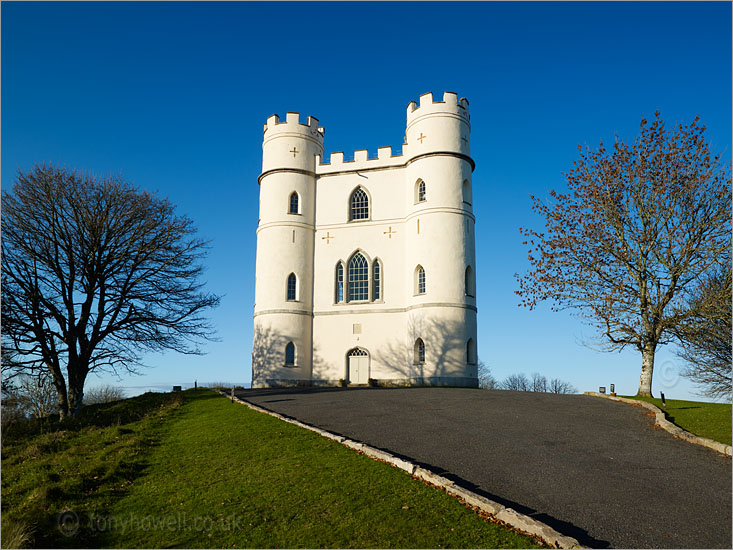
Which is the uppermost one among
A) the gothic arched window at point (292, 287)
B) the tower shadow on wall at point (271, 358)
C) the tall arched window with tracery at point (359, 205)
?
the tall arched window with tracery at point (359, 205)

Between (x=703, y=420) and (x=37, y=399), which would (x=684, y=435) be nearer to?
(x=703, y=420)

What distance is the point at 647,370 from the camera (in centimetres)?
2453

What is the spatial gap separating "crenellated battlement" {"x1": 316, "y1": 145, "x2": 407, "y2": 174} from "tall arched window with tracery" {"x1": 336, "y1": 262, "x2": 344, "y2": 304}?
635 centimetres

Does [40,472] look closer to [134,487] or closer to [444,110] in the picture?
[134,487]

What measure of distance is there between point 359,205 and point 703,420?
24.6 metres

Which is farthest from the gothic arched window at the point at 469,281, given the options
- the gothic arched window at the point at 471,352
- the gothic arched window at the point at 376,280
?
the gothic arched window at the point at 376,280

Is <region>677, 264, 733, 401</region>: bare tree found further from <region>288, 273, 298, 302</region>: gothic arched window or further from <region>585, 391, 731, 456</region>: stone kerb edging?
<region>288, 273, 298, 302</region>: gothic arched window

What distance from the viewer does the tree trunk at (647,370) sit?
24.2 meters

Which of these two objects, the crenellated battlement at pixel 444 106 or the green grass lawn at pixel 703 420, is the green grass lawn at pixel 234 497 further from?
the crenellated battlement at pixel 444 106

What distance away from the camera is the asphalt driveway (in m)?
8.84

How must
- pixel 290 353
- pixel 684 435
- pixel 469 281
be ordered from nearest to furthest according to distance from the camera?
1. pixel 684 435
2. pixel 469 281
3. pixel 290 353

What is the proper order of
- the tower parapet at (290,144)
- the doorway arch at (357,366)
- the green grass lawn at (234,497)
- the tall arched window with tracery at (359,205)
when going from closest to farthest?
the green grass lawn at (234,497) → the doorway arch at (357,366) → the tall arched window with tracery at (359,205) → the tower parapet at (290,144)

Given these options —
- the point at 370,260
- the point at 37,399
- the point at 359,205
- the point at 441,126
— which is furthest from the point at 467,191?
the point at 37,399

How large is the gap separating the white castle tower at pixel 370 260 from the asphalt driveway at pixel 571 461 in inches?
519
